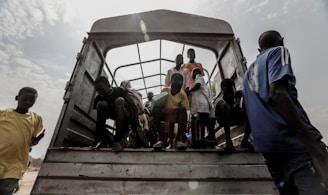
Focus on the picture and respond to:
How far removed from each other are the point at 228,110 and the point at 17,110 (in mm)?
2637

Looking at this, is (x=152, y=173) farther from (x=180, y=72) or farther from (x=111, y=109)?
(x=180, y=72)

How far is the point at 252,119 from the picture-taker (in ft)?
4.71

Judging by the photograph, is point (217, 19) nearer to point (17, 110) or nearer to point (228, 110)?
point (228, 110)

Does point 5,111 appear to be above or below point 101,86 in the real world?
below

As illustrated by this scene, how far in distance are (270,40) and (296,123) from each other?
731 millimetres

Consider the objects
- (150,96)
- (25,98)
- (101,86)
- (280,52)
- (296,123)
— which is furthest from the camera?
(150,96)

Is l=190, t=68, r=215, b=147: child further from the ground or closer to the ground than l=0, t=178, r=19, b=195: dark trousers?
further from the ground

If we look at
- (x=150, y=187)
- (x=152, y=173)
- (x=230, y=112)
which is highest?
(x=230, y=112)

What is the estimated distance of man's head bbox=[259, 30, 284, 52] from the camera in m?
1.51

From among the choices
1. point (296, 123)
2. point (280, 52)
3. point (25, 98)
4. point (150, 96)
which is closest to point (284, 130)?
point (296, 123)

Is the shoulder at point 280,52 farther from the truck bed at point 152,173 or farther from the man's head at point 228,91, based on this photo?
the man's head at point 228,91

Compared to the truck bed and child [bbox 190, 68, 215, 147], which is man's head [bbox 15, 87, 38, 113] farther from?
child [bbox 190, 68, 215, 147]

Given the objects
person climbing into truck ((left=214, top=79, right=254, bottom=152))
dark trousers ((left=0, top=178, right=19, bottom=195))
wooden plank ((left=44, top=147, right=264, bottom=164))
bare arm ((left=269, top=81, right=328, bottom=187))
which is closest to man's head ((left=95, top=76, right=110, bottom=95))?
wooden plank ((left=44, top=147, right=264, bottom=164))

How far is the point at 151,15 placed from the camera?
4.27 meters
